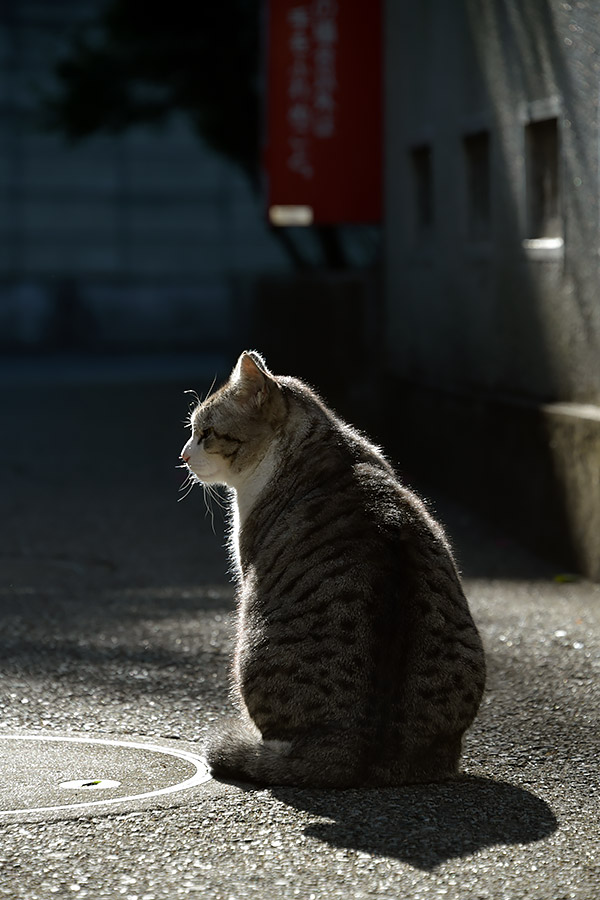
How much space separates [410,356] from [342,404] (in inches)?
37.7

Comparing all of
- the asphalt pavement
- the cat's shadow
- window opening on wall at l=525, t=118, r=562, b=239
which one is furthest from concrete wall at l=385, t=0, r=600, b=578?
the cat's shadow

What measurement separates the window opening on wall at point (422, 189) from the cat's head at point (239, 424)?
7.52 m

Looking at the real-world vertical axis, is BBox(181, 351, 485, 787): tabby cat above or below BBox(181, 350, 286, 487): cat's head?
below

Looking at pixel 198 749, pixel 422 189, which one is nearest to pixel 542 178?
pixel 422 189

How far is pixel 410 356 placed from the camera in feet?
40.6

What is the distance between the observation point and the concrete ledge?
8.29 m

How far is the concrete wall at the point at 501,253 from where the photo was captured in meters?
8.53

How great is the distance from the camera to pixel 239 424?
499 centimetres

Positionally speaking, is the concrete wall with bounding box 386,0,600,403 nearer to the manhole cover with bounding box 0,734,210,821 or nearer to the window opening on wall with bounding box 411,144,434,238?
the window opening on wall with bounding box 411,144,434,238

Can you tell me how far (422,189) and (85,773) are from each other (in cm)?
871

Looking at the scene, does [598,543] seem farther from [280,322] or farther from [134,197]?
[134,197]

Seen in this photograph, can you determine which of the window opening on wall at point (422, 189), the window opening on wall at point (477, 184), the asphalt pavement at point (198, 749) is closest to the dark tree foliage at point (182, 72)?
the window opening on wall at point (422, 189)

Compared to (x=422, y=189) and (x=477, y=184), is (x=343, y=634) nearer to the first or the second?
(x=477, y=184)

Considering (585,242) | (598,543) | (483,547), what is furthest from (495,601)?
(585,242)
